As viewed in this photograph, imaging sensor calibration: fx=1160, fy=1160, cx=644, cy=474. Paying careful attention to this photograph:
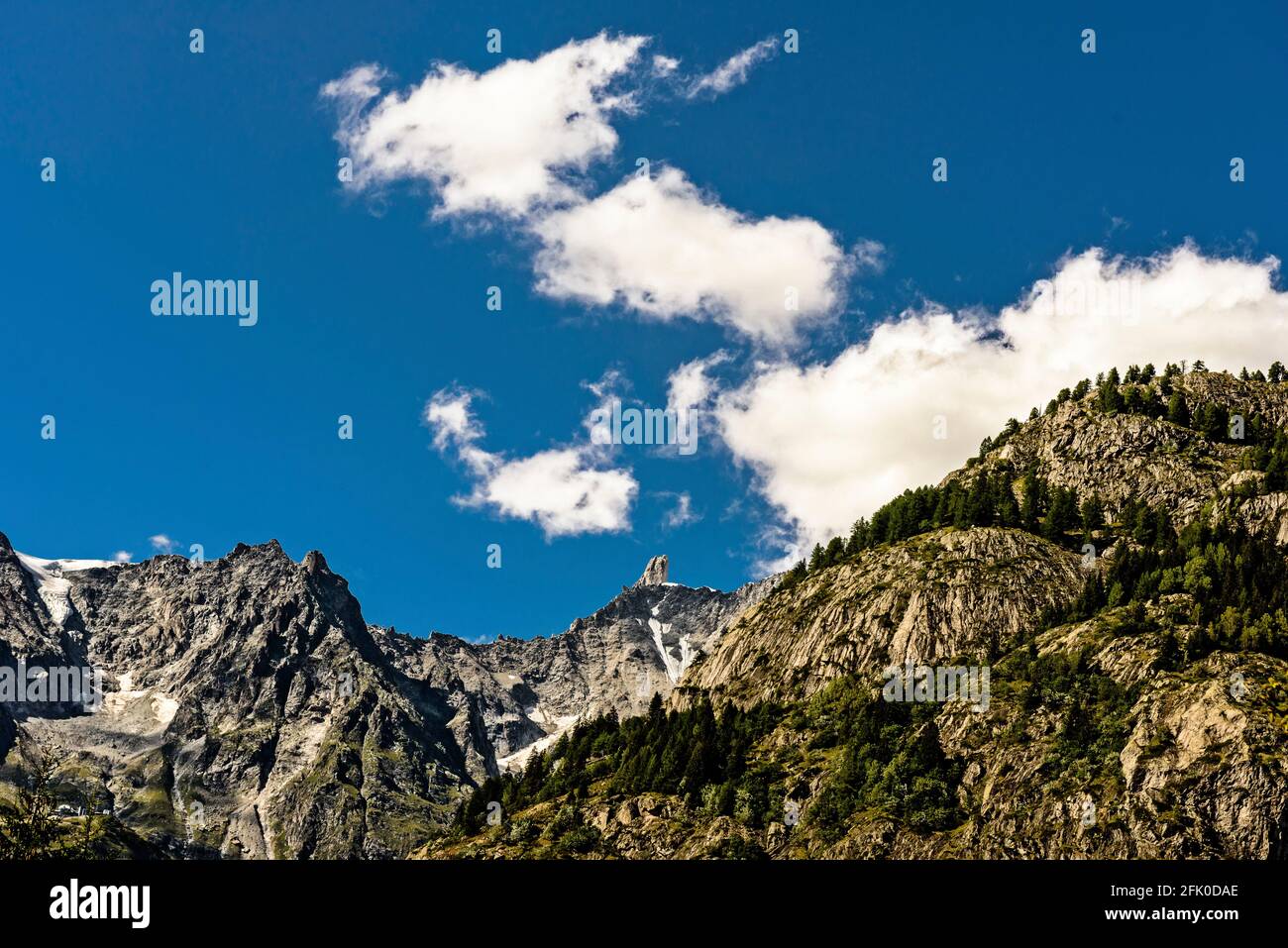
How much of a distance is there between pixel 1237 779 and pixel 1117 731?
58.7ft

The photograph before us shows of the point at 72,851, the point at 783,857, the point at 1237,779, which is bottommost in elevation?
the point at 783,857

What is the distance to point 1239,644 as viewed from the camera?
576 ft
